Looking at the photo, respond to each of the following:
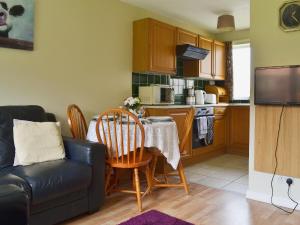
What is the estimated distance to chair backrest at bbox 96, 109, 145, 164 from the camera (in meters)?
2.57

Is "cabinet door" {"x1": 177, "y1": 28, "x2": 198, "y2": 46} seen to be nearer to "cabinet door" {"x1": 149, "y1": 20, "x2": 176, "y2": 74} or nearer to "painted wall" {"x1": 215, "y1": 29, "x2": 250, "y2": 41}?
"cabinet door" {"x1": 149, "y1": 20, "x2": 176, "y2": 74}

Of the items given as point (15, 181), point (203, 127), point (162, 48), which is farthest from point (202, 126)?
point (15, 181)

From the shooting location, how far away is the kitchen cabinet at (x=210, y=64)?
4.74 metres

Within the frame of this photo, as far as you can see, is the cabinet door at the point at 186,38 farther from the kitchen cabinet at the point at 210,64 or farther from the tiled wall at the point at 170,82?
the tiled wall at the point at 170,82

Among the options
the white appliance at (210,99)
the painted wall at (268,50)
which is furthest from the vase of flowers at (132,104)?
the white appliance at (210,99)

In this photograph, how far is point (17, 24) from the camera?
2.72m

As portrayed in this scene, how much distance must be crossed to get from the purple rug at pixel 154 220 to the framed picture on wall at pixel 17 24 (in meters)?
1.98

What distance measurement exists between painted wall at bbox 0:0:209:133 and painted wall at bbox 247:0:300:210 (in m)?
1.73

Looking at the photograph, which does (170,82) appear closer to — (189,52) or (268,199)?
(189,52)

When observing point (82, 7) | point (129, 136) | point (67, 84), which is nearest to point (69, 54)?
point (67, 84)

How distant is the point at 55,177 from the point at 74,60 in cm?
161

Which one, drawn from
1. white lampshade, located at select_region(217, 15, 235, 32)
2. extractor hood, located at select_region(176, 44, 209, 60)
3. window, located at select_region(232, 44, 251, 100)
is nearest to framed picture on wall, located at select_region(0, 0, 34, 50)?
extractor hood, located at select_region(176, 44, 209, 60)

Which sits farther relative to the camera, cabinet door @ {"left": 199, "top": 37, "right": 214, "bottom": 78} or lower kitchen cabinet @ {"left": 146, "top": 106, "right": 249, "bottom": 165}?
lower kitchen cabinet @ {"left": 146, "top": 106, "right": 249, "bottom": 165}

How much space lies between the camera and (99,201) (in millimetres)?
2469
